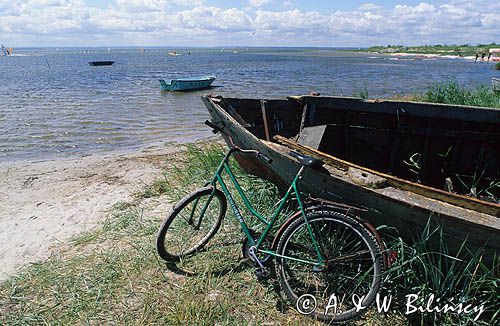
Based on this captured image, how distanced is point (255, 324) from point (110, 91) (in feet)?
78.8

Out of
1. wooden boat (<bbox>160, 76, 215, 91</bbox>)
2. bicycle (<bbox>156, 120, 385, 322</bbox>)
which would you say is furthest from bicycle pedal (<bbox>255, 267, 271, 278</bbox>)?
wooden boat (<bbox>160, 76, 215, 91</bbox>)

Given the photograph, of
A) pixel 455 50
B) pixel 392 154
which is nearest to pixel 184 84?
pixel 392 154

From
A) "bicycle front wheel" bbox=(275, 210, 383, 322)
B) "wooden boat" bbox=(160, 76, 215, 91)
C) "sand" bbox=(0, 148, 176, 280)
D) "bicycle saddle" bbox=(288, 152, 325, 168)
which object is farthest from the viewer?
"wooden boat" bbox=(160, 76, 215, 91)

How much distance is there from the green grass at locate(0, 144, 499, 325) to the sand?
686 millimetres

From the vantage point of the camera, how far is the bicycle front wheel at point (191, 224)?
136 inches

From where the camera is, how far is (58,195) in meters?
6.56

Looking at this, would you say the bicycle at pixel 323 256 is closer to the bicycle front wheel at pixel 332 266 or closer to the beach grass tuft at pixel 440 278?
the bicycle front wheel at pixel 332 266

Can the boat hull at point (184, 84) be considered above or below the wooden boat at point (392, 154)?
below

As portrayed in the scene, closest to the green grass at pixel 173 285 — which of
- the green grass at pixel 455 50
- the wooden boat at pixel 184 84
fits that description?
the wooden boat at pixel 184 84

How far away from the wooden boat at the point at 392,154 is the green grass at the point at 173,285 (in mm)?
294

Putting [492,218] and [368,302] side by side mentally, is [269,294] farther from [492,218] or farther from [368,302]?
[492,218]

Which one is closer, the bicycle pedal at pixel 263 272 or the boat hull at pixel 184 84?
the bicycle pedal at pixel 263 272

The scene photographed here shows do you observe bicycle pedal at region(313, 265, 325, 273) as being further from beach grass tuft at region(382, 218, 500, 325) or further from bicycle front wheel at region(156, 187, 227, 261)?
bicycle front wheel at region(156, 187, 227, 261)

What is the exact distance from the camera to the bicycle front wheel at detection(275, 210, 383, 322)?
266 centimetres
